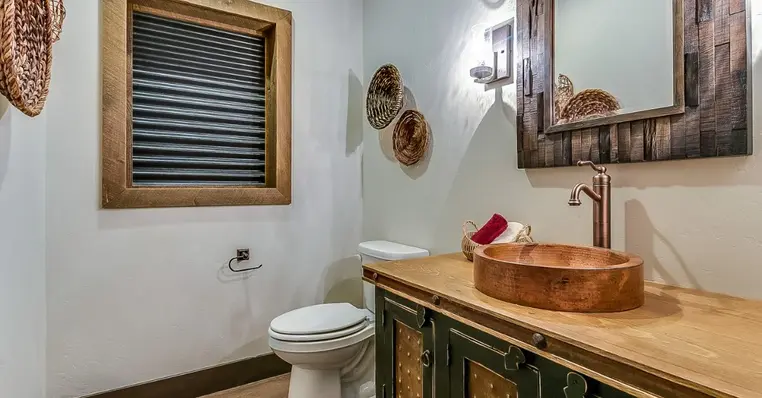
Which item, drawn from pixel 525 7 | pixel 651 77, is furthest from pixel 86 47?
pixel 651 77

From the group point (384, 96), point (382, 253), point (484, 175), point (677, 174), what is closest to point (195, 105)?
point (384, 96)

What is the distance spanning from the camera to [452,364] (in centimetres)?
104

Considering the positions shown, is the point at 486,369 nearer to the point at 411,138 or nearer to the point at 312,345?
the point at 312,345

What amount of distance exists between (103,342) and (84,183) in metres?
0.77

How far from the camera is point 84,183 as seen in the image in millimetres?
1861

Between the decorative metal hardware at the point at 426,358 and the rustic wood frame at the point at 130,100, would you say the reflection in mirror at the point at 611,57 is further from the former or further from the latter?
the rustic wood frame at the point at 130,100

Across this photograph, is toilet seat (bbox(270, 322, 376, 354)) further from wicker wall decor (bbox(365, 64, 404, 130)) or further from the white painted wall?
wicker wall decor (bbox(365, 64, 404, 130))

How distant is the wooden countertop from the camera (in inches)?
23.7

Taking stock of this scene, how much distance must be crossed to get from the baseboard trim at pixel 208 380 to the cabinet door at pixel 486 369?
63.6 inches

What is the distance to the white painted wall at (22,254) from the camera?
1.29 m

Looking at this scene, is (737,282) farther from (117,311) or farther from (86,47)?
(86,47)

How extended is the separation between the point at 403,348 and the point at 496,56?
3.91 feet

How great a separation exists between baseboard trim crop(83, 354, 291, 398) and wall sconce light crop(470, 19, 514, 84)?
1.94 meters

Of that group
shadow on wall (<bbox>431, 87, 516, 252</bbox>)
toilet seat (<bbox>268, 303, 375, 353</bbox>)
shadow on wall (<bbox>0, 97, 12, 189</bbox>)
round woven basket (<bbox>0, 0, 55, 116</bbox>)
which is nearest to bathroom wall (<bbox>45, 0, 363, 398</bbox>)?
shadow on wall (<bbox>0, 97, 12, 189</bbox>)
